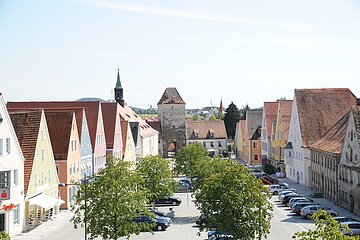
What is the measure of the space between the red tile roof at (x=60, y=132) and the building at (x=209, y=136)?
253 feet

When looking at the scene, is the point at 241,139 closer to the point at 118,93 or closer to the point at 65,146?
the point at 118,93

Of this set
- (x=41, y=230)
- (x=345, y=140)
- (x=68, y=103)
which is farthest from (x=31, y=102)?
(x=345, y=140)

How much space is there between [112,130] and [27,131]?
29.3 metres

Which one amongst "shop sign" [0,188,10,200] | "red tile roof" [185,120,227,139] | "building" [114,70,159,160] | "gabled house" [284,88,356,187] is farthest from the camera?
"red tile roof" [185,120,227,139]

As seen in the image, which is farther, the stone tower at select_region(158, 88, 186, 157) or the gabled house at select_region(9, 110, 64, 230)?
the stone tower at select_region(158, 88, 186, 157)

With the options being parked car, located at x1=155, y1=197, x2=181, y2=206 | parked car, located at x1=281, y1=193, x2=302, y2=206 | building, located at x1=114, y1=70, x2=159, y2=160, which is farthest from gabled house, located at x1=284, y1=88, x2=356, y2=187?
building, located at x1=114, y1=70, x2=159, y2=160

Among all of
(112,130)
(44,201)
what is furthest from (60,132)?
(112,130)

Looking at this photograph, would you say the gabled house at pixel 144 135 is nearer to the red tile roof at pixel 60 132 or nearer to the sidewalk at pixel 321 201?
the sidewalk at pixel 321 201

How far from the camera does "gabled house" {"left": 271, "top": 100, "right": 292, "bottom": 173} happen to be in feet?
278

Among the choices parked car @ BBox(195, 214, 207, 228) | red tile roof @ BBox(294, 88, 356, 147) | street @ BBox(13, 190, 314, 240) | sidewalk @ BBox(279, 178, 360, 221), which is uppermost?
red tile roof @ BBox(294, 88, 356, 147)

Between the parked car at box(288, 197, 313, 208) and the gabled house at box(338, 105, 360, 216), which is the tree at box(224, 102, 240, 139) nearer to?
the parked car at box(288, 197, 313, 208)

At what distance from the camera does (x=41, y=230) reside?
43094 millimetres

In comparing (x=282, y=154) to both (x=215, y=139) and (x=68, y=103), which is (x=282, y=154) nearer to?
(x=68, y=103)

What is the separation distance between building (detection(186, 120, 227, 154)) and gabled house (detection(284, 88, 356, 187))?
58669 mm
